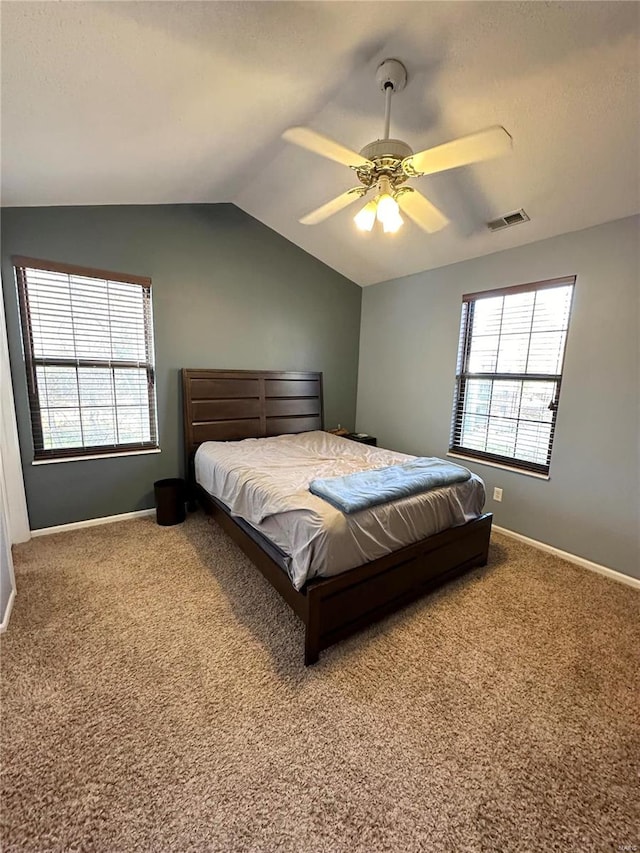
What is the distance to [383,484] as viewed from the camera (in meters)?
2.16

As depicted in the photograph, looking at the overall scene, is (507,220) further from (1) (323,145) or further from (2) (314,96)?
(1) (323,145)

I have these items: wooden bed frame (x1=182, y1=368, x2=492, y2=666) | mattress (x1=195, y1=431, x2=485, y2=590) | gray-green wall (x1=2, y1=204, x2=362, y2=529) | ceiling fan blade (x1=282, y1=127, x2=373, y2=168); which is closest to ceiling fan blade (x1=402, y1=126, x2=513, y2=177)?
ceiling fan blade (x1=282, y1=127, x2=373, y2=168)

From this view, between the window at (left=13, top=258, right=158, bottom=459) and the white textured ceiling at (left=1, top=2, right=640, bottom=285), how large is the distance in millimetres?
587

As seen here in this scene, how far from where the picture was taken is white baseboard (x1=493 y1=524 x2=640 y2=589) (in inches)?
99.0

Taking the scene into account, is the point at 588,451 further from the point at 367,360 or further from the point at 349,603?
the point at 367,360

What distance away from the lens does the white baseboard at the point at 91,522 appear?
2.91m

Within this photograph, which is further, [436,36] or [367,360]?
[367,360]

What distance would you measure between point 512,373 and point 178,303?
10.3ft

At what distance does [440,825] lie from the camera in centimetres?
115

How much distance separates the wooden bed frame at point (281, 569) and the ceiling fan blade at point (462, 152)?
2.03m

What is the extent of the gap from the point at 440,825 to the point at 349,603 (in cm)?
82

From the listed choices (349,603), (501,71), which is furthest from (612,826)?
(501,71)

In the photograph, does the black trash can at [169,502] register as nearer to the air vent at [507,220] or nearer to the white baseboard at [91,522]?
the white baseboard at [91,522]

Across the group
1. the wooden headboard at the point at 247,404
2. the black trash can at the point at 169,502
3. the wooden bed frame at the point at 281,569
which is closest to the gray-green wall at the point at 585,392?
the wooden bed frame at the point at 281,569
